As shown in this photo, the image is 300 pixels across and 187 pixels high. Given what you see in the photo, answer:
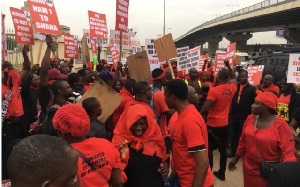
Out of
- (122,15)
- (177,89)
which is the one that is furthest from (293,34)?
(177,89)

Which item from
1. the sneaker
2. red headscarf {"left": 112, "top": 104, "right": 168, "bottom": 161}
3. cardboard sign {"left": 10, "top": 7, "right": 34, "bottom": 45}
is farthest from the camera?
cardboard sign {"left": 10, "top": 7, "right": 34, "bottom": 45}

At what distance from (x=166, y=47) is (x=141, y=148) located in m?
3.06

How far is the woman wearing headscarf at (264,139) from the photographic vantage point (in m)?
2.79

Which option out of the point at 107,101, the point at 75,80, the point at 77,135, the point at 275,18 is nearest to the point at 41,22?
the point at 75,80

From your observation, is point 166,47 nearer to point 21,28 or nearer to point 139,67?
point 139,67

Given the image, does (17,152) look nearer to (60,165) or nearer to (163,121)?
(60,165)

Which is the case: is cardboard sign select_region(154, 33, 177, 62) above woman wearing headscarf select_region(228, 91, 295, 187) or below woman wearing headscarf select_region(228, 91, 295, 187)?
above

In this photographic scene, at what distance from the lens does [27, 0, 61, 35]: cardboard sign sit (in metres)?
5.30

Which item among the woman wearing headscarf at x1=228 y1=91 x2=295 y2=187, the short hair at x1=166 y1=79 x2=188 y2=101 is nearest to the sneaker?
the woman wearing headscarf at x1=228 y1=91 x2=295 y2=187

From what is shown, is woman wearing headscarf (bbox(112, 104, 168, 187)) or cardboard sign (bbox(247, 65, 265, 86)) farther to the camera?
cardboard sign (bbox(247, 65, 265, 86))

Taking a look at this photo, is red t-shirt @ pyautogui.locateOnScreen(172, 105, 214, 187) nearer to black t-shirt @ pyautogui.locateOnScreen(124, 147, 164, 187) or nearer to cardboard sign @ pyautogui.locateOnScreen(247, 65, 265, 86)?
black t-shirt @ pyautogui.locateOnScreen(124, 147, 164, 187)

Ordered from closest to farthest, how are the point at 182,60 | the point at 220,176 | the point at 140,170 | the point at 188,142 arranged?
1. the point at 188,142
2. the point at 140,170
3. the point at 220,176
4. the point at 182,60

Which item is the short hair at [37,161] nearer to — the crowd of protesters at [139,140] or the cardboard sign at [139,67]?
the crowd of protesters at [139,140]

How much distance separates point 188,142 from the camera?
2287mm
